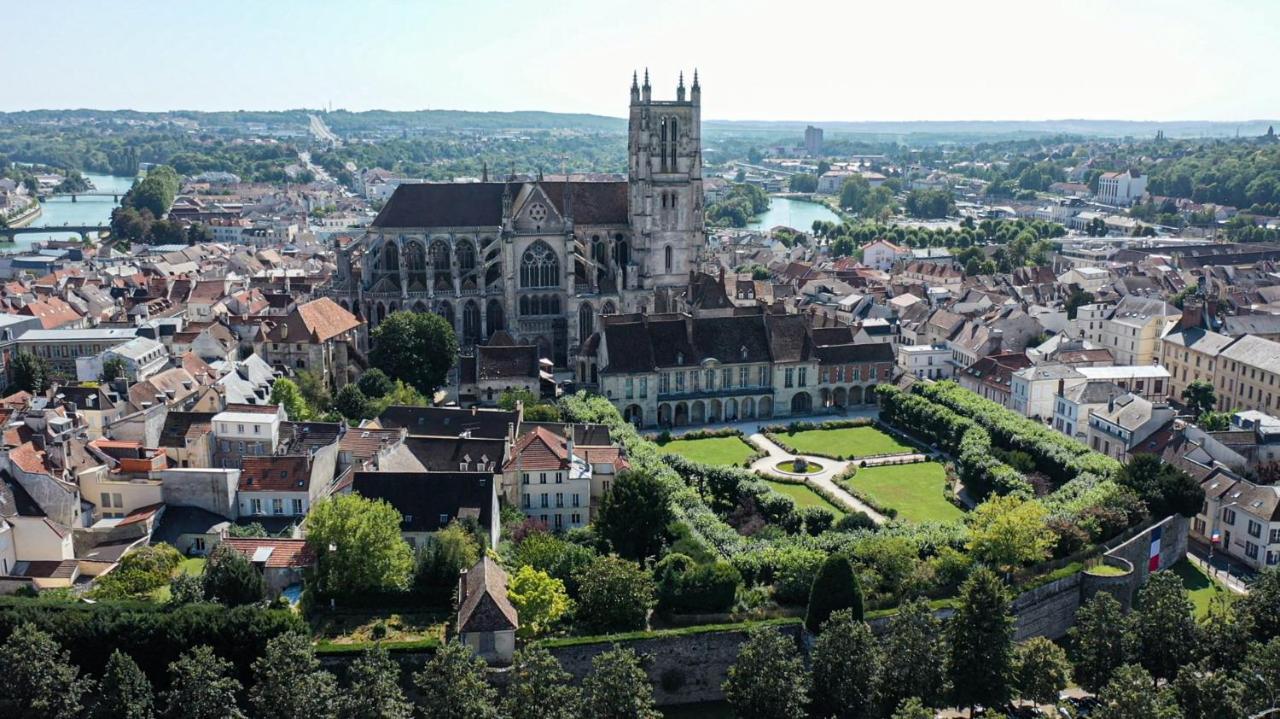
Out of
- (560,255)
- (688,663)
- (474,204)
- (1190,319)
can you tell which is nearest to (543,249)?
(560,255)

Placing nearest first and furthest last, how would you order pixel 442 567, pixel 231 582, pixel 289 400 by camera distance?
pixel 231 582 → pixel 442 567 → pixel 289 400

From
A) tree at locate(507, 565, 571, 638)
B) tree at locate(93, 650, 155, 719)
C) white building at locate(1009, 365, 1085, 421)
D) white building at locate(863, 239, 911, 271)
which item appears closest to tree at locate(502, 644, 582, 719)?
tree at locate(507, 565, 571, 638)

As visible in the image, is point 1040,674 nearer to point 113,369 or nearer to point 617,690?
point 617,690

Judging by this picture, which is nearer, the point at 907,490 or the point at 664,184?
the point at 907,490

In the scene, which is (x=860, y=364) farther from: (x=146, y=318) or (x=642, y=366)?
(x=146, y=318)

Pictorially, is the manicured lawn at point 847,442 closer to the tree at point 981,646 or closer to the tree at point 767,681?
the tree at point 981,646

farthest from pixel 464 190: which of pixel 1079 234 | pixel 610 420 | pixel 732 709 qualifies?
pixel 1079 234

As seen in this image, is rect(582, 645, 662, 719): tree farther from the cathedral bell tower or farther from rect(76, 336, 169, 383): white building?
the cathedral bell tower

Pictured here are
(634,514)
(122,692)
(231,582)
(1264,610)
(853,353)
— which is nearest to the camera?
(122,692)
